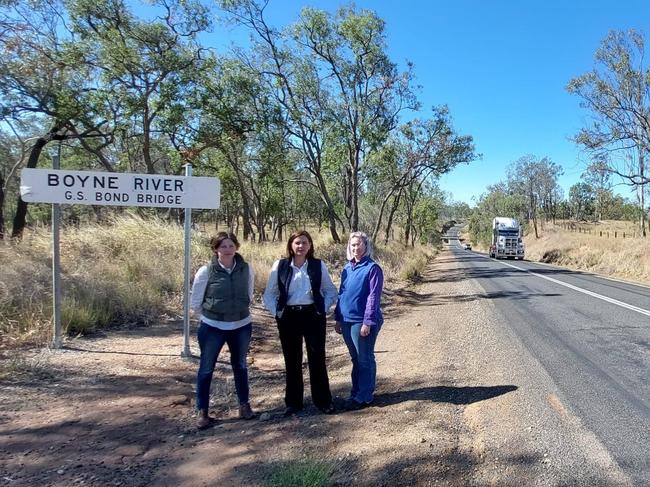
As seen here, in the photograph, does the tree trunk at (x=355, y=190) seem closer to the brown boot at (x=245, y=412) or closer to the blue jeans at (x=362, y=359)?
the blue jeans at (x=362, y=359)

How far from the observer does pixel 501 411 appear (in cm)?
425

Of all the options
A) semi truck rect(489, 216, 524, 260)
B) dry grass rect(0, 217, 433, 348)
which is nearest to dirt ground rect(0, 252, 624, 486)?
dry grass rect(0, 217, 433, 348)

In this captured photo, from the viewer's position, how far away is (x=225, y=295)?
4.07 m

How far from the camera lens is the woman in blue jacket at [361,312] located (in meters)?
4.27

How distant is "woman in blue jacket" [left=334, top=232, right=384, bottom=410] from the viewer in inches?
168

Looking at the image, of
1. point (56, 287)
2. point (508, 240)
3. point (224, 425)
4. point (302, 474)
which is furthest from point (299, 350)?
point (508, 240)

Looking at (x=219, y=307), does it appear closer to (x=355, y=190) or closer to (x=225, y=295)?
(x=225, y=295)

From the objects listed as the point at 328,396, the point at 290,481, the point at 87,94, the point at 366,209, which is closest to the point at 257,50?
the point at 87,94

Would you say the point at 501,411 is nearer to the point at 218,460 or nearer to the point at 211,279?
the point at 218,460

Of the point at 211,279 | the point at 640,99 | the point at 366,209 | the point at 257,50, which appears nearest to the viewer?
the point at 211,279

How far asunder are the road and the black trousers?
2.32 meters

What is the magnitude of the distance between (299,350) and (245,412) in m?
0.74

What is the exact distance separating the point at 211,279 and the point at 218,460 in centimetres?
148

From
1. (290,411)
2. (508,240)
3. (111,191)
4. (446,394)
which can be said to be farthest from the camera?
(508,240)
